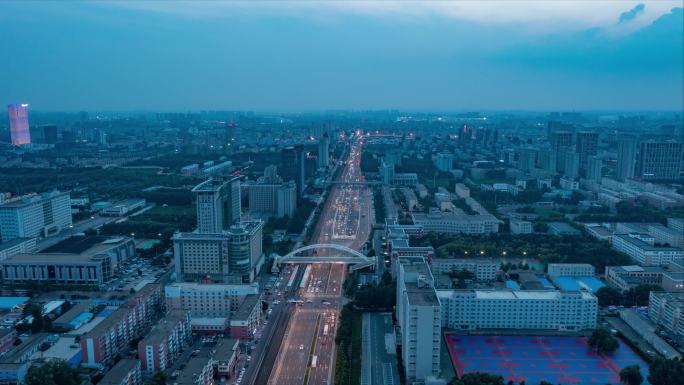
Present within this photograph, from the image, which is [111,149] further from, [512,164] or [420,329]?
[420,329]

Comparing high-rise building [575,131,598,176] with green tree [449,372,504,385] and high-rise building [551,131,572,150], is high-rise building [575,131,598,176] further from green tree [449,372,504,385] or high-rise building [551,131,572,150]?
green tree [449,372,504,385]

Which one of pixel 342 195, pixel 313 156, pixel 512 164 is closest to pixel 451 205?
pixel 342 195

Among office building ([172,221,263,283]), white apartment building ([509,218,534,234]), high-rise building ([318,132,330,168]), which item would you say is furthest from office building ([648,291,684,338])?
high-rise building ([318,132,330,168])

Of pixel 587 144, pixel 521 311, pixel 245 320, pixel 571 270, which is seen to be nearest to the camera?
pixel 245 320

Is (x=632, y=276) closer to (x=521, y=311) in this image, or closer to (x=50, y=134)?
(x=521, y=311)

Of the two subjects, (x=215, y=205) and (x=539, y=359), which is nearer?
(x=539, y=359)

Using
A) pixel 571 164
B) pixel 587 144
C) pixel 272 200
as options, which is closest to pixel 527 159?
pixel 571 164

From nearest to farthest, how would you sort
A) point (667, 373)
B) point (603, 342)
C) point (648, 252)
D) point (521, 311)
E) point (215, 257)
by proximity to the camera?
point (667, 373), point (603, 342), point (521, 311), point (215, 257), point (648, 252)
